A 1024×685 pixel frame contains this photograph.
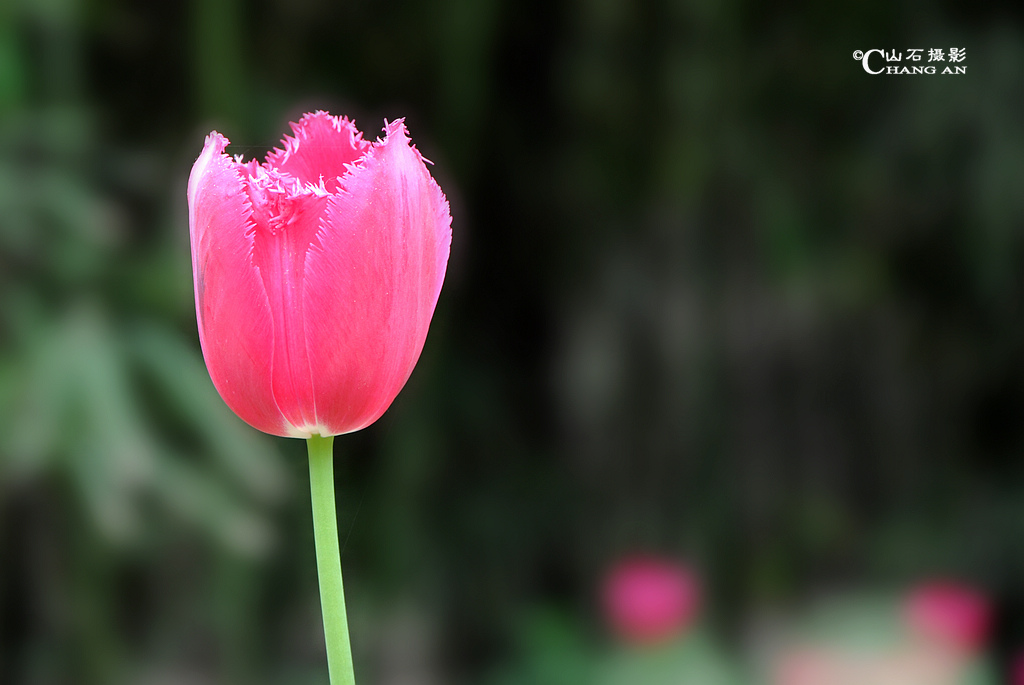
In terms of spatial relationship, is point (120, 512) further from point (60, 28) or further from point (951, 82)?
point (951, 82)

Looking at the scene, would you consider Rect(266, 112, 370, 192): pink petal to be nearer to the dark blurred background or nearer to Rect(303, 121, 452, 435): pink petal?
Rect(303, 121, 452, 435): pink petal

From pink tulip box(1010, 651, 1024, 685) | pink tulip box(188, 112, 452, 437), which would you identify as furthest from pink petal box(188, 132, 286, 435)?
pink tulip box(1010, 651, 1024, 685)

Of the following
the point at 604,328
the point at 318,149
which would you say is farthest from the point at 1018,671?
the point at 318,149

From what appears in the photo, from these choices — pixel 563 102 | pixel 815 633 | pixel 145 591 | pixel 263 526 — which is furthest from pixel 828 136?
pixel 145 591

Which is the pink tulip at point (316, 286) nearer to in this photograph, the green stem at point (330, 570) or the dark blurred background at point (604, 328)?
the green stem at point (330, 570)

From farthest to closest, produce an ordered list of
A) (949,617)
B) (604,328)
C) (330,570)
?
(604,328), (949,617), (330,570)

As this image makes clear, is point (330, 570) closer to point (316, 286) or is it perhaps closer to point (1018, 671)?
point (316, 286)

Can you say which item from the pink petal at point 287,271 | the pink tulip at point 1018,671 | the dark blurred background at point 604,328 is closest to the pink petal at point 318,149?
the pink petal at point 287,271
